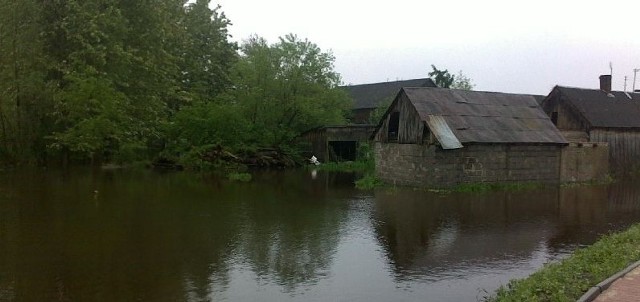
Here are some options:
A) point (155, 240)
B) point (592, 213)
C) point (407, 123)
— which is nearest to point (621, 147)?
point (407, 123)

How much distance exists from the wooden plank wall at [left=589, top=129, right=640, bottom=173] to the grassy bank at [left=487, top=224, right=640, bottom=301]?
2039cm

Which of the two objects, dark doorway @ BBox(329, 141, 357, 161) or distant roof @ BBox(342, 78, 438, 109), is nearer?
dark doorway @ BBox(329, 141, 357, 161)

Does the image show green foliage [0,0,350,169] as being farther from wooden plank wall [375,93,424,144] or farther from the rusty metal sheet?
the rusty metal sheet

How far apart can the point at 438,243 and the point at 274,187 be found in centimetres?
1307

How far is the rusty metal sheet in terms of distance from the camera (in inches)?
881

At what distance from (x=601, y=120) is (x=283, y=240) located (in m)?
24.2

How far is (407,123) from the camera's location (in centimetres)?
2481

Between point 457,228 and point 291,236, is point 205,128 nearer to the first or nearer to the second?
point 291,236

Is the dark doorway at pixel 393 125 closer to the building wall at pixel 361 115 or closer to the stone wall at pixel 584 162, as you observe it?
the stone wall at pixel 584 162

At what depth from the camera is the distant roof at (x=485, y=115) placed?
78.4 feet

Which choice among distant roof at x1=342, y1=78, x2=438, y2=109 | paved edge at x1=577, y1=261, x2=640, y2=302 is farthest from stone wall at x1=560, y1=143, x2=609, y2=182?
distant roof at x1=342, y1=78, x2=438, y2=109

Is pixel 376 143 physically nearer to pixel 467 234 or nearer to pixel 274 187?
pixel 274 187

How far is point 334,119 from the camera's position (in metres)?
42.2

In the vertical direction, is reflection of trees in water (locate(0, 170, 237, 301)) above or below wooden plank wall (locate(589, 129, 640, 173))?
below
